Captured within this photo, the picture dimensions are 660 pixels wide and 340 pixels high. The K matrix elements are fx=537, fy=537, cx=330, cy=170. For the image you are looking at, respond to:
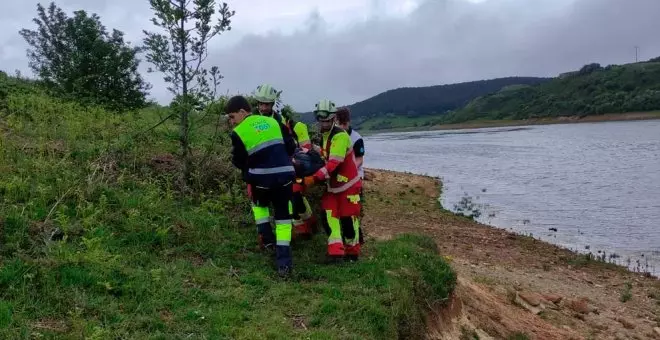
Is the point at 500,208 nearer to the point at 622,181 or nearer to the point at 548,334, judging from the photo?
the point at 622,181

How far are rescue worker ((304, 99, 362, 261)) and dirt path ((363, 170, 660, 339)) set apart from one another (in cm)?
156

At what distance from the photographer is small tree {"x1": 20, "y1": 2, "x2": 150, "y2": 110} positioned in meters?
17.1

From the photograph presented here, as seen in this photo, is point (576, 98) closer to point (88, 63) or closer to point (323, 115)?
point (88, 63)

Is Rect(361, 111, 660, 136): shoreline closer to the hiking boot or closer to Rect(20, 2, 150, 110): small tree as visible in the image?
Rect(20, 2, 150, 110): small tree

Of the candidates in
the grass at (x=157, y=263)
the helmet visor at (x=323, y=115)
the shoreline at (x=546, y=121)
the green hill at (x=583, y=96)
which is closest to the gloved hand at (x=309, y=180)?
the helmet visor at (x=323, y=115)

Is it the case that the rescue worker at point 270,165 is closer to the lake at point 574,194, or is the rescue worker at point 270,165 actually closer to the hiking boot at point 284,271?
the hiking boot at point 284,271

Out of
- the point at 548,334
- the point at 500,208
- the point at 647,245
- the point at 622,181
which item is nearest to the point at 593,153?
the point at 622,181

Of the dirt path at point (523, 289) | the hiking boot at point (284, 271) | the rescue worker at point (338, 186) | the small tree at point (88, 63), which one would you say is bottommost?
the dirt path at point (523, 289)

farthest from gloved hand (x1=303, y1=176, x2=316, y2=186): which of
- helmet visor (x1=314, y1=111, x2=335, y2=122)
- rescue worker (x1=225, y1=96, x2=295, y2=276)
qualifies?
helmet visor (x1=314, y1=111, x2=335, y2=122)

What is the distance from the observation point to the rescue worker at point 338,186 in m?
7.12

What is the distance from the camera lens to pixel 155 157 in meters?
9.95

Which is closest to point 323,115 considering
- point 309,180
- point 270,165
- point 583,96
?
point 309,180

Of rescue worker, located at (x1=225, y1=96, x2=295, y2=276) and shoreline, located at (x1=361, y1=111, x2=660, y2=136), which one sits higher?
rescue worker, located at (x1=225, y1=96, x2=295, y2=276)

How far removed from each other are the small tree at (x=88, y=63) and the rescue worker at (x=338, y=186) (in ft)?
34.8
